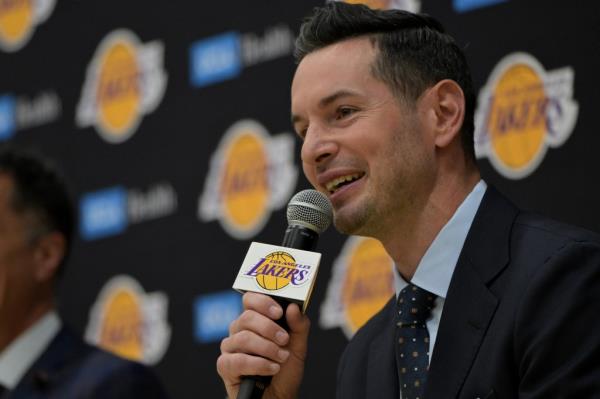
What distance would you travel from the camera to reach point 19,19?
385cm

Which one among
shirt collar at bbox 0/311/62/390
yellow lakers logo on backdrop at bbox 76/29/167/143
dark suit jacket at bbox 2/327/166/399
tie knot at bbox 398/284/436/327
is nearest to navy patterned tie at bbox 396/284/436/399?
tie knot at bbox 398/284/436/327

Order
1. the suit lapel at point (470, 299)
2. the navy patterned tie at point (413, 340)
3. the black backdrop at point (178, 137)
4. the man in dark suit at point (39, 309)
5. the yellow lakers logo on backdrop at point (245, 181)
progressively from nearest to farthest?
the suit lapel at point (470, 299), the navy patterned tie at point (413, 340), the black backdrop at point (178, 137), the man in dark suit at point (39, 309), the yellow lakers logo on backdrop at point (245, 181)

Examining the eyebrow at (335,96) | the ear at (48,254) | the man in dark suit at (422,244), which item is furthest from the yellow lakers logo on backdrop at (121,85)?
the eyebrow at (335,96)

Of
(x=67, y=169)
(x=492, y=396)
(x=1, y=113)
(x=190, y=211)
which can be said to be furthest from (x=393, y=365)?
(x=1, y=113)

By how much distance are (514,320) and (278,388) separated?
47 centimetres

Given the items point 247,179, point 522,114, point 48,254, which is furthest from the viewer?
point 247,179

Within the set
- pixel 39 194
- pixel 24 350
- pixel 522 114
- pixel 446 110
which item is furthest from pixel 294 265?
pixel 39 194

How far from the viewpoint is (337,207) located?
1.93m

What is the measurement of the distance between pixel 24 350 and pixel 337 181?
4.22 ft

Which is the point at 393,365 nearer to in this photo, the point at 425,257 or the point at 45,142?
the point at 425,257

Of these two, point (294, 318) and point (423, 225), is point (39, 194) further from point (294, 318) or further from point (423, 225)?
point (294, 318)

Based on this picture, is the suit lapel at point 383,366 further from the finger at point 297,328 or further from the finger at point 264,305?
the finger at point 264,305

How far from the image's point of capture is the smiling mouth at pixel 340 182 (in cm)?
195

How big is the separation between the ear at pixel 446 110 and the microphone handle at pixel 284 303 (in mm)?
398
